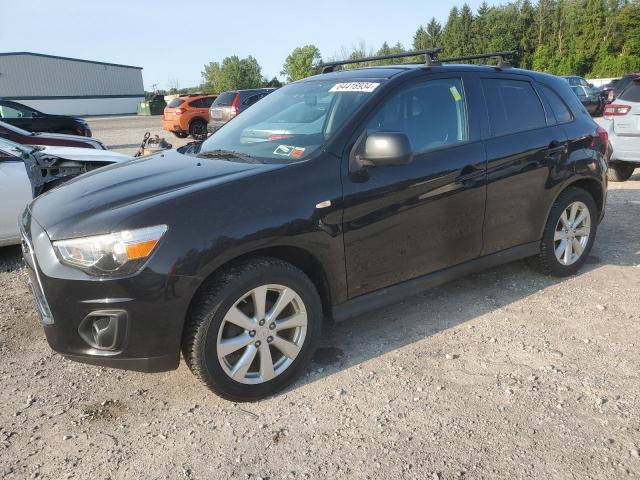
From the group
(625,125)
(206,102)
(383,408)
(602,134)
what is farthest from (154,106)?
(383,408)

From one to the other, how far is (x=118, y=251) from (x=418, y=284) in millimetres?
1910

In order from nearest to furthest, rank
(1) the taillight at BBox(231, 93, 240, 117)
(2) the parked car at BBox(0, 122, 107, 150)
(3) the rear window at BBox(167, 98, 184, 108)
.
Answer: (2) the parked car at BBox(0, 122, 107, 150), (1) the taillight at BBox(231, 93, 240, 117), (3) the rear window at BBox(167, 98, 184, 108)

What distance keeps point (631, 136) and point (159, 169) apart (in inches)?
281

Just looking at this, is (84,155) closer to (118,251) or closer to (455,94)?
(118,251)

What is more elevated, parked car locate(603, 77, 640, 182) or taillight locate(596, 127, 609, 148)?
taillight locate(596, 127, 609, 148)

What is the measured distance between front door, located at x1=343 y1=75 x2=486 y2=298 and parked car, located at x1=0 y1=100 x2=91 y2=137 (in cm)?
1266

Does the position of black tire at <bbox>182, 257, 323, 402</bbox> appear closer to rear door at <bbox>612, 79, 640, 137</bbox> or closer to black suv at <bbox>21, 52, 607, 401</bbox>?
black suv at <bbox>21, 52, 607, 401</bbox>

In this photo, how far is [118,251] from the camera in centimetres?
249

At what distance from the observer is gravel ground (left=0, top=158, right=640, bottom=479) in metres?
2.43

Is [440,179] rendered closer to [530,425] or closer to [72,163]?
[530,425]

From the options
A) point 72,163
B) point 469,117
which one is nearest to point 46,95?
point 72,163

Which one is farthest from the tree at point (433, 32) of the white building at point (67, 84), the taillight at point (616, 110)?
the taillight at point (616, 110)

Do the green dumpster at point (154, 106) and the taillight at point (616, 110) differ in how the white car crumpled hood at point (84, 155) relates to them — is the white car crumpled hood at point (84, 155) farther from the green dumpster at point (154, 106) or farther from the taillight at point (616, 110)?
the green dumpster at point (154, 106)

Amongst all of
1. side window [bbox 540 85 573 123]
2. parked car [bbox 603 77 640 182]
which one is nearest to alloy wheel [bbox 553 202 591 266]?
side window [bbox 540 85 573 123]
